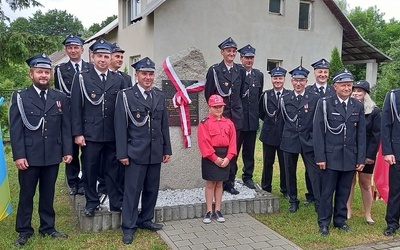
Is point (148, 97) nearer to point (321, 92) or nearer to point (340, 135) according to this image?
point (340, 135)

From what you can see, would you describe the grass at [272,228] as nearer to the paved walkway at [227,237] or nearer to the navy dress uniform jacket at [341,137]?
the paved walkway at [227,237]

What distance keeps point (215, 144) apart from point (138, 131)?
994mm

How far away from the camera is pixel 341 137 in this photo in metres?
4.83

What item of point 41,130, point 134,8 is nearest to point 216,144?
point 41,130

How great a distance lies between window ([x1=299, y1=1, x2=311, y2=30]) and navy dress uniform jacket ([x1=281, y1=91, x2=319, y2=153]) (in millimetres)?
11529

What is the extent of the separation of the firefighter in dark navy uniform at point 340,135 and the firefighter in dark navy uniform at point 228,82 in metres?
Answer: 1.18

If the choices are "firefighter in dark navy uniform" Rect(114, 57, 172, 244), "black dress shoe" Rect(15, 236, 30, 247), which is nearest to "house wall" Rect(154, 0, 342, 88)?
"firefighter in dark navy uniform" Rect(114, 57, 172, 244)

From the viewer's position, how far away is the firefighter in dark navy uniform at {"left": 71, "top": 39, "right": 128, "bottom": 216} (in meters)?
4.60

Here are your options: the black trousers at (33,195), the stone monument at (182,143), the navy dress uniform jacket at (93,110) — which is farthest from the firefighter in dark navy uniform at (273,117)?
the black trousers at (33,195)

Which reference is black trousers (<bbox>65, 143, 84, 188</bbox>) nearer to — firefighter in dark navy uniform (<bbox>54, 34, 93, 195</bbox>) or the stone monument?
firefighter in dark navy uniform (<bbox>54, 34, 93, 195</bbox>)

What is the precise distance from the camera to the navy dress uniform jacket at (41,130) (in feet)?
13.8

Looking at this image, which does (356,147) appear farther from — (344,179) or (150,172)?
(150,172)

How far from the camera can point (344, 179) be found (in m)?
4.98

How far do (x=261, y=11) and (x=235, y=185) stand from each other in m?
10.4
